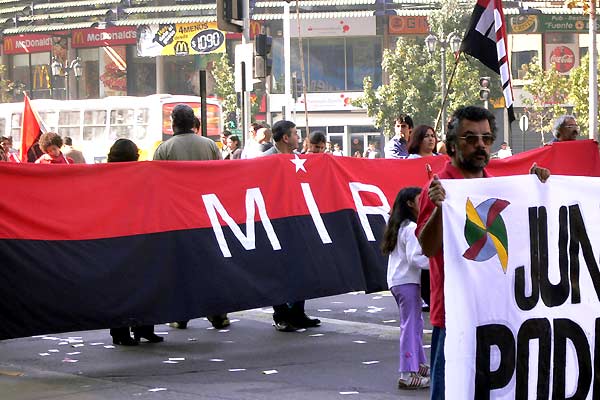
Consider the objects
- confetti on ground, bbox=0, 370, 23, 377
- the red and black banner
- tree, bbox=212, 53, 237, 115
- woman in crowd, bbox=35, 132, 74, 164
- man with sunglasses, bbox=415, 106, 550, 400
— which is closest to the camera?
man with sunglasses, bbox=415, 106, 550, 400

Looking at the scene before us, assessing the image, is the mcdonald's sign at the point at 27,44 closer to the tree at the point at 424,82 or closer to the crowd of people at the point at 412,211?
the tree at the point at 424,82

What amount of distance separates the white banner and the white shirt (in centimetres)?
256

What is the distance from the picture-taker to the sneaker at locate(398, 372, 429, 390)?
775 cm

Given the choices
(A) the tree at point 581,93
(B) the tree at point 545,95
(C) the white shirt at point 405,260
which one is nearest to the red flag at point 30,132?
(C) the white shirt at point 405,260

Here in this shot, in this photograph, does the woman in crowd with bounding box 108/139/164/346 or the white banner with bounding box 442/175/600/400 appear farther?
the woman in crowd with bounding box 108/139/164/346

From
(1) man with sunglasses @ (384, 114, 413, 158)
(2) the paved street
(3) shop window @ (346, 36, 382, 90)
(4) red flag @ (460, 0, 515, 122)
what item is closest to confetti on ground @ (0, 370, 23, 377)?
(2) the paved street

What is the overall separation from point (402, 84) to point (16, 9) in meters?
28.4

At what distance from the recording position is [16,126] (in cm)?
4544

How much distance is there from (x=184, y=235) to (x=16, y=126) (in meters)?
37.7

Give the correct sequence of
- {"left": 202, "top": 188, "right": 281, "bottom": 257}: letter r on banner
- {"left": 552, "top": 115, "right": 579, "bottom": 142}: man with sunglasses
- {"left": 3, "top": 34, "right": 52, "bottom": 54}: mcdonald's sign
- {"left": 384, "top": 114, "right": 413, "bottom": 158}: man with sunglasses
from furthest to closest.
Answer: {"left": 3, "top": 34, "right": 52, "bottom": 54}: mcdonald's sign < {"left": 384, "top": 114, "right": 413, "bottom": 158}: man with sunglasses < {"left": 552, "top": 115, "right": 579, "bottom": 142}: man with sunglasses < {"left": 202, "top": 188, "right": 281, "bottom": 257}: letter r on banner

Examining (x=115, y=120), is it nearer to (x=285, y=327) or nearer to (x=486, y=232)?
(x=285, y=327)

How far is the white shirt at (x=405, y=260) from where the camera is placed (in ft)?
25.9

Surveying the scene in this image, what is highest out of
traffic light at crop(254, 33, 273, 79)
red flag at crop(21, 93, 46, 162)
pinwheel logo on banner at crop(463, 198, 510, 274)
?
traffic light at crop(254, 33, 273, 79)

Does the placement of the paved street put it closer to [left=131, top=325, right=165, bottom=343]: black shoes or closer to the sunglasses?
[left=131, top=325, right=165, bottom=343]: black shoes
